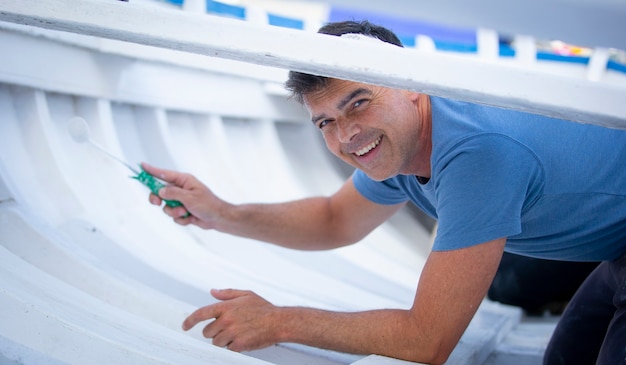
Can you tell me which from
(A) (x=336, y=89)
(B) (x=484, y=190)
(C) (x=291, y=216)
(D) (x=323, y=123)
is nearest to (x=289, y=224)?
(C) (x=291, y=216)

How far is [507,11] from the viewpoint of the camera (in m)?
0.64

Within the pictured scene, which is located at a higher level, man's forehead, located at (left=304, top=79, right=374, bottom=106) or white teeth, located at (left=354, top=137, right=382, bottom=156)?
man's forehead, located at (left=304, top=79, right=374, bottom=106)

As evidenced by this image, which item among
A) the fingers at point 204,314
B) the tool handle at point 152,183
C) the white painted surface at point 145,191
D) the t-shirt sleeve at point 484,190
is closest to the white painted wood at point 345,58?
the white painted surface at point 145,191

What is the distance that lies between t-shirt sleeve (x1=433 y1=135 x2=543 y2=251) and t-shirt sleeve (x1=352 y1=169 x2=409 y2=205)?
0.45 meters

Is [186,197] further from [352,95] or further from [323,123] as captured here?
[352,95]

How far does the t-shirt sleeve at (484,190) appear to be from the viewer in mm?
1173

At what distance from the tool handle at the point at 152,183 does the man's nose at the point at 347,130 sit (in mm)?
528

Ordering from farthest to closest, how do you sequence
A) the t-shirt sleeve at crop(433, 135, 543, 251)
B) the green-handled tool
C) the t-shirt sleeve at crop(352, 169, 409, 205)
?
the t-shirt sleeve at crop(352, 169, 409, 205)
the green-handled tool
the t-shirt sleeve at crop(433, 135, 543, 251)

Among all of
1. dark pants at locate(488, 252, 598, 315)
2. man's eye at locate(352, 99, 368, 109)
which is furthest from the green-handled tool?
dark pants at locate(488, 252, 598, 315)

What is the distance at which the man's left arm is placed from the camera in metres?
1.19

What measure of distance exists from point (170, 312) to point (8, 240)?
383 millimetres

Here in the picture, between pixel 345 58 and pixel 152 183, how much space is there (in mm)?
971

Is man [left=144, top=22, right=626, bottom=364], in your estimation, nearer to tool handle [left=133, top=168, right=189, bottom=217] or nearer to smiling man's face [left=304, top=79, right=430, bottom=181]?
smiling man's face [left=304, top=79, right=430, bottom=181]

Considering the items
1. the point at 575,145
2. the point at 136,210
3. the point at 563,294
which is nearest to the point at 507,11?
the point at 575,145
